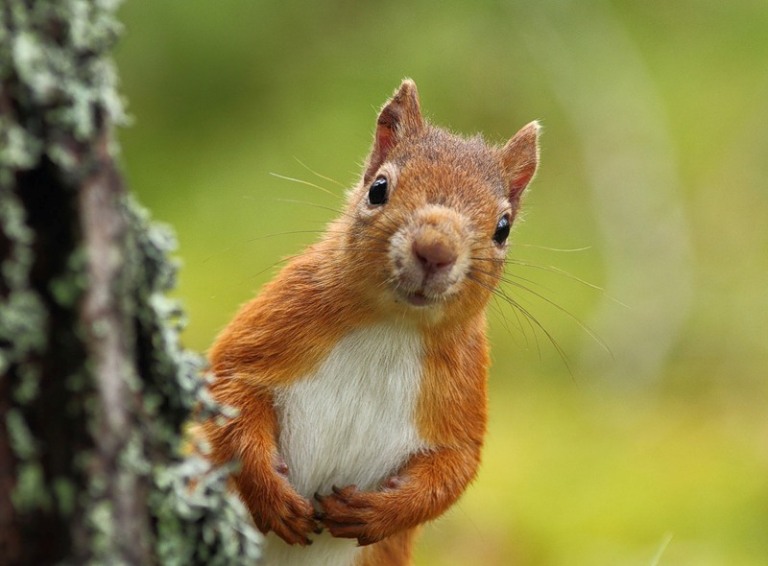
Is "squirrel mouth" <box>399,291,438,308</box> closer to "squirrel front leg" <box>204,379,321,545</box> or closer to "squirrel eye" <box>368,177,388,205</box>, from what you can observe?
"squirrel eye" <box>368,177,388,205</box>

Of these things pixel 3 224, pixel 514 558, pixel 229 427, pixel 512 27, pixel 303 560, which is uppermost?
pixel 512 27

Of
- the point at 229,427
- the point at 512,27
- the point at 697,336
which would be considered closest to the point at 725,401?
the point at 697,336

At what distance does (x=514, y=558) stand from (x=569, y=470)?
75 cm

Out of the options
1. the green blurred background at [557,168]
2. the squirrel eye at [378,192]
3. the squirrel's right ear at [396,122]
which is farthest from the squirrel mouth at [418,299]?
the green blurred background at [557,168]

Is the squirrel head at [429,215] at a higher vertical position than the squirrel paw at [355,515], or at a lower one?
higher

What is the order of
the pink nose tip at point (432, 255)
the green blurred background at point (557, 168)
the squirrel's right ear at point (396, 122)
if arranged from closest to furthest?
the pink nose tip at point (432, 255) → the squirrel's right ear at point (396, 122) → the green blurred background at point (557, 168)

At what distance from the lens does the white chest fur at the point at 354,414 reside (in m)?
2.74

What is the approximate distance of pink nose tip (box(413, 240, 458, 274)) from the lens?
101 inches

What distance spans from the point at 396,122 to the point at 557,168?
158 inches

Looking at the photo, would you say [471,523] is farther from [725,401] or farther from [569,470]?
[725,401]

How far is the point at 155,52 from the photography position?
6875 mm

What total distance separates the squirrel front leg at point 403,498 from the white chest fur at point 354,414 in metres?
0.06

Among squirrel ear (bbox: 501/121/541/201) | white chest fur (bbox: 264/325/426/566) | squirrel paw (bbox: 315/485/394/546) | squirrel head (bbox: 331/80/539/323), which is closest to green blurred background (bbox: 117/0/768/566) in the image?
squirrel ear (bbox: 501/121/541/201)

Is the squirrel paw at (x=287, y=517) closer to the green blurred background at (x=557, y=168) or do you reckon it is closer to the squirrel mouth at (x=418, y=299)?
the squirrel mouth at (x=418, y=299)
